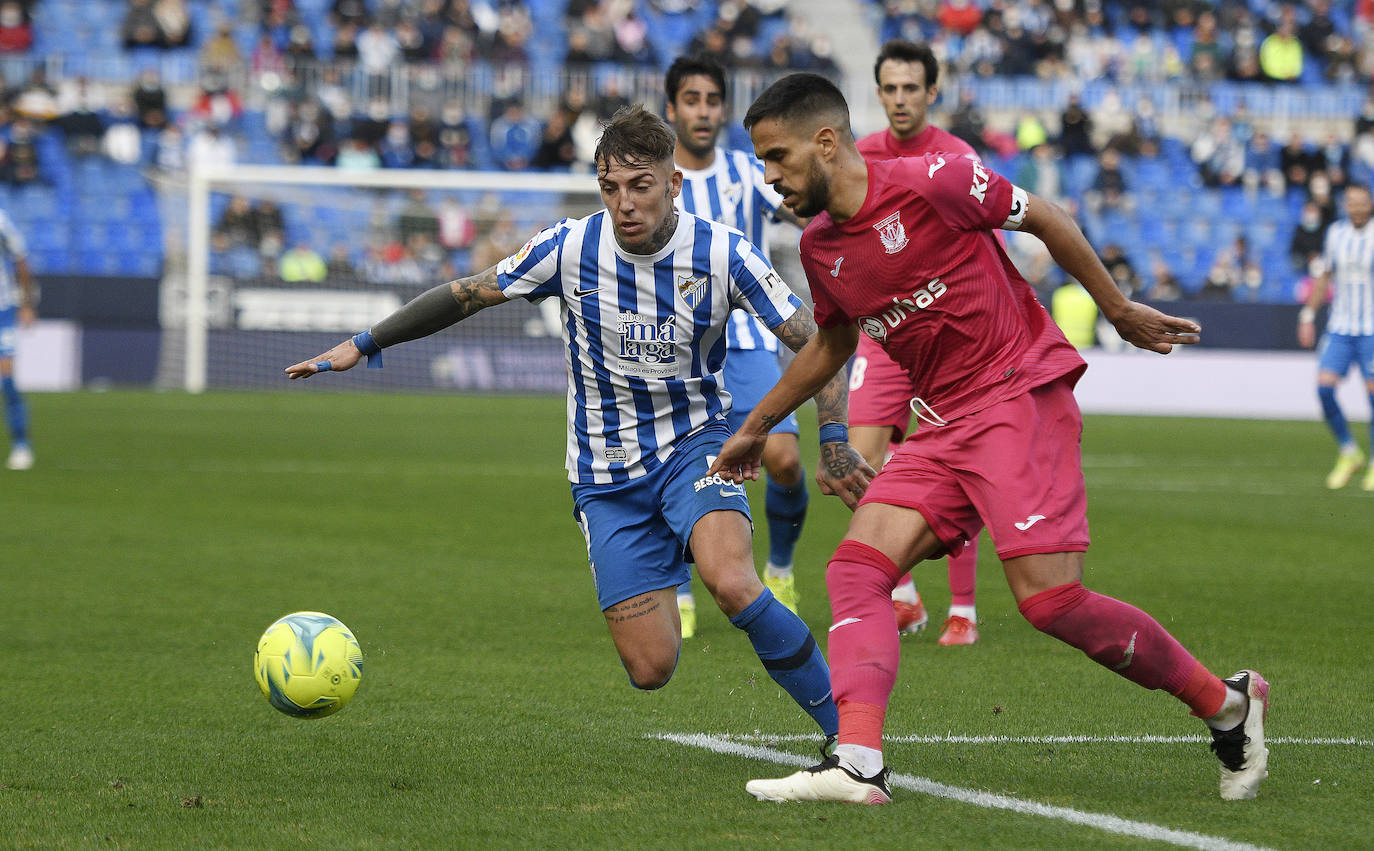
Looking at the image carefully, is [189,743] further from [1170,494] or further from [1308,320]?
[1308,320]

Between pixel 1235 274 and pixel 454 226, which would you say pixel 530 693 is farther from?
pixel 1235 274

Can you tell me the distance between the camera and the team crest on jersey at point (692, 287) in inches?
197

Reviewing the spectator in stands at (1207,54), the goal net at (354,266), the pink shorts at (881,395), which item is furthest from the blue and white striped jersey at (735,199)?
the spectator in stands at (1207,54)

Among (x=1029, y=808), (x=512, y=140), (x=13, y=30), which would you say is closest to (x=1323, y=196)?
(x=512, y=140)

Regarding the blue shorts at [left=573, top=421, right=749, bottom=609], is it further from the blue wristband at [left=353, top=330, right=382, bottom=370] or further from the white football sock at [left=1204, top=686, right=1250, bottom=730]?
the white football sock at [left=1204, top=686, right=1250, bottom=730]

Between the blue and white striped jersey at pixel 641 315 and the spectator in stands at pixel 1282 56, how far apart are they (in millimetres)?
27333

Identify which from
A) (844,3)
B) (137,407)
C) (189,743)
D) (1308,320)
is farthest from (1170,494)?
(844,3)

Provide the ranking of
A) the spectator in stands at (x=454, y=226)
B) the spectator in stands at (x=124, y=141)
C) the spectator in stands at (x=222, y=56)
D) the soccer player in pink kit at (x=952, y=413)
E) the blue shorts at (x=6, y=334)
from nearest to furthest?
1. the soccer player in pink kit at (x=952, y=413)
2. the blue shorts at (x=6, y=334)
3. the spectator in stands at (x=454, y=226)
4. the spectator in stands at (x=124, y=141)
5. the spectator in stands at (x=222, y=56)

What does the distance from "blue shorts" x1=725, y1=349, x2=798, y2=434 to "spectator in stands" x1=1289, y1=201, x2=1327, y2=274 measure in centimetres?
2112

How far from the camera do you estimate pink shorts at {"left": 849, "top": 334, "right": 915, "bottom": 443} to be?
7.26 metres

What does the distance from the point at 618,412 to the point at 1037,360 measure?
50.7 inches

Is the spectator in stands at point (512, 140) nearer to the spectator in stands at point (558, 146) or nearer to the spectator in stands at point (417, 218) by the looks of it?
the spectator in stands at point (558, 146)

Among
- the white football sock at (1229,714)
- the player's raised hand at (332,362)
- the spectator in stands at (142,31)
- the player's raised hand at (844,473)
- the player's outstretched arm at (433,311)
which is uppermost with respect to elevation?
the spectator in stands at (142,31)

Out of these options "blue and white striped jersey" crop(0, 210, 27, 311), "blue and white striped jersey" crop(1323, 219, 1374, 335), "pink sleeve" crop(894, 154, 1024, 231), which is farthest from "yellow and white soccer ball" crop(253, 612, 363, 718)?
"blue and white striped jersey" crop(1323, 219, 1374, 335)
